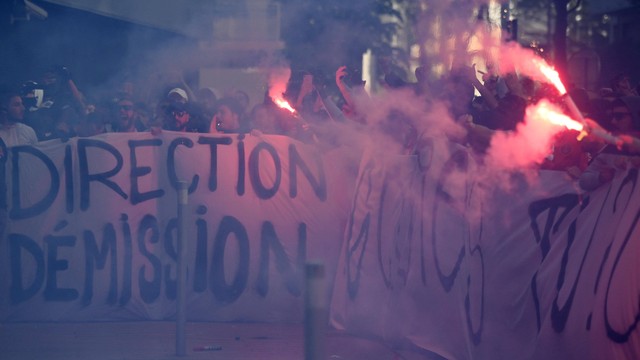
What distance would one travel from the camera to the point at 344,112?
34.9ft

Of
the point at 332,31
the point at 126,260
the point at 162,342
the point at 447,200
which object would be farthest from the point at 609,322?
the point at 332,31

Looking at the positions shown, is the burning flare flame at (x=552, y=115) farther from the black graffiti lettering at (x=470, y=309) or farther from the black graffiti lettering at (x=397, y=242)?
the black graffiti lettering at (x=397, y=242)

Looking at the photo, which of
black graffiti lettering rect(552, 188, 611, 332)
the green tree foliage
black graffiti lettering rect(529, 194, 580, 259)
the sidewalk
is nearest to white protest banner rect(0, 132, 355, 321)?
the sidewalk

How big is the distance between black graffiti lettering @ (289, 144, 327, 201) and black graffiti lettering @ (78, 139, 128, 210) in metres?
1.46

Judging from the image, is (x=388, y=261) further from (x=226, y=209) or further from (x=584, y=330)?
(x=584, y=330)

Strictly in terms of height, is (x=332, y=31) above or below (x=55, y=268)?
above

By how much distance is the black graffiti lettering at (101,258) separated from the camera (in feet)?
31.8

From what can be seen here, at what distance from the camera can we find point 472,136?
7.83 m

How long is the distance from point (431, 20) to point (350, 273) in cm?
2901

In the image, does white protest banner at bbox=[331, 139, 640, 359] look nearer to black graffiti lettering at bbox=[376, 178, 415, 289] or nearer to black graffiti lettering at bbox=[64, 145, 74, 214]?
black graffiti lettering at bbox=[376, 178, 415, 289]

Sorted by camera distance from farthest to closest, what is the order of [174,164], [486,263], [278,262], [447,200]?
1. [174,164]
2. [278,262]
3. [447,200]
4. [486,263]

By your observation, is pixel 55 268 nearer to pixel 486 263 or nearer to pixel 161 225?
pixel 161 225

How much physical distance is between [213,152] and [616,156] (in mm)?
4850

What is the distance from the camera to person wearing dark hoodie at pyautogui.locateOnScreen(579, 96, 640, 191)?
5434mm
